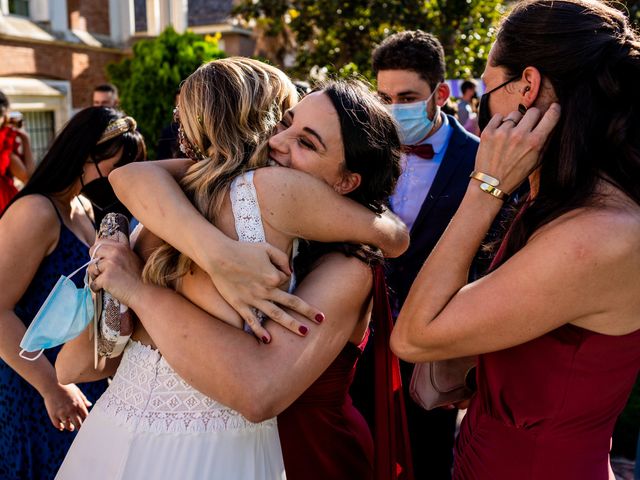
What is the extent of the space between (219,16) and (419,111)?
1723cm

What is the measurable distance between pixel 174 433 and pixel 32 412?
141 cm

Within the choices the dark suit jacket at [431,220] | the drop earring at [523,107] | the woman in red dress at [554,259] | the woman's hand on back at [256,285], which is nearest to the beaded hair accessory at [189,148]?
the woman's hand on back at [256,285]

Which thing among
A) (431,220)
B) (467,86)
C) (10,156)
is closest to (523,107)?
(431,220)

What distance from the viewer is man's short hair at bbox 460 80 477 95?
875 centimetres

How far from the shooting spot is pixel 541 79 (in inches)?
68.6

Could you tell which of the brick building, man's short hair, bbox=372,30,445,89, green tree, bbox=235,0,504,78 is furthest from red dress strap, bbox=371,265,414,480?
the brick building

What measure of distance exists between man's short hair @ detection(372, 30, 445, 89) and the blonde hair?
2.17 m

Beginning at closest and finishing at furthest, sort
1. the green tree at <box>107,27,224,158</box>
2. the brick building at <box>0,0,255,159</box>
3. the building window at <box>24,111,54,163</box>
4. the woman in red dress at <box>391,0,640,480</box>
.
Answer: the woman in red dress at <box>391,0,640,480</box>
the green tree at <box>107,27,224,158</box>
the brick building at <box>0,0,255,159</box>
the building window at <box>24,111,54,163</box>

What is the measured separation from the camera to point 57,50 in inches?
A: 586

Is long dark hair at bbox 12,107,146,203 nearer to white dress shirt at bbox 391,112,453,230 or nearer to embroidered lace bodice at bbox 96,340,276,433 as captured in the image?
embroidered lace bodice at bbox 96,340,276,433

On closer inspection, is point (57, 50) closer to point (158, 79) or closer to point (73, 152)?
point (158, 79)

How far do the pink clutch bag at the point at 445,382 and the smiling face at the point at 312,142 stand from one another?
2.43ft

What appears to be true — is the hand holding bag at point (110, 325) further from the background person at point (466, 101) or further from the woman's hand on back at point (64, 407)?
the background person at point (466, 101)

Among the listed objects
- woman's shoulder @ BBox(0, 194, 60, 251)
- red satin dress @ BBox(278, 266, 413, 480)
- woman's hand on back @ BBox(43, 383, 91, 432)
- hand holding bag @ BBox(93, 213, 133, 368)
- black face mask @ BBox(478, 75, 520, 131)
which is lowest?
woman's hand on back @ BBox(43, 383, 91, 432)
